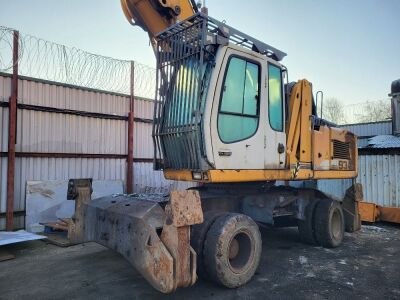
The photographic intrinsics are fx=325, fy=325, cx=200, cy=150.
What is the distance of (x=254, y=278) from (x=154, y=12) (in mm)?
4480

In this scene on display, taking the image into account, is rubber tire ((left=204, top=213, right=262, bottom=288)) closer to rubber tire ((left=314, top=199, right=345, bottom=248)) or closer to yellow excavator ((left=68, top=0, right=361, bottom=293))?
yellow excavator ((left=68, top=0, right=361, bottom=293))

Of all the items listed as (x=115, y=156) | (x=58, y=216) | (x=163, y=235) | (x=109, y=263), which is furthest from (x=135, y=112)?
(x=163, y=235)

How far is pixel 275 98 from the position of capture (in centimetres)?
520

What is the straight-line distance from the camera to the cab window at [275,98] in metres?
5.09

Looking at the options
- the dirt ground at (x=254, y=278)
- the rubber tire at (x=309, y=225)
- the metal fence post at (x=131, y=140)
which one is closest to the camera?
the dirt ground at (x=254, y=278)

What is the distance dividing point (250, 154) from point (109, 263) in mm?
3025

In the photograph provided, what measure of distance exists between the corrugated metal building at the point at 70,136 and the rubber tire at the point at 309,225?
5230 millimetres

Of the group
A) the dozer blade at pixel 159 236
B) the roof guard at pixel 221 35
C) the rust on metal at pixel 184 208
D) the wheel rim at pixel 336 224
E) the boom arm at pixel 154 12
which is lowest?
the wheel rim at pixel 336 224

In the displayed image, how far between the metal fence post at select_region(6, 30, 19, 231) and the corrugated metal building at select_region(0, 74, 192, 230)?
142mm

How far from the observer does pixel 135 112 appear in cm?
1065

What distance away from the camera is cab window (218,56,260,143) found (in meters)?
4.42

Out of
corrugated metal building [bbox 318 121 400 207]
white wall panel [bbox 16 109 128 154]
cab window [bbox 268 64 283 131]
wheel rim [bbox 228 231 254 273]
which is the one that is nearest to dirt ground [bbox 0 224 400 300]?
wheel rim [bbox 228 231 254 273]

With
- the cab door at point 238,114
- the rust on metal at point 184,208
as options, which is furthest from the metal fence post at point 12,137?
the cab door at point 238,114

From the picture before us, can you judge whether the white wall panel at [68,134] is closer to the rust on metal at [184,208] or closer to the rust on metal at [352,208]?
the rust on metal at [184,208]
